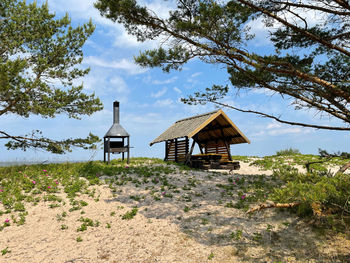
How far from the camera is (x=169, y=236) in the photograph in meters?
7.19

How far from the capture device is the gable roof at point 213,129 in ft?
58.4

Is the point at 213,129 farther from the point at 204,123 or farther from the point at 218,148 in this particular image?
the point at 204,123

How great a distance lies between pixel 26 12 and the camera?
49.6 feet

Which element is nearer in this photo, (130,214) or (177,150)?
(130,214)

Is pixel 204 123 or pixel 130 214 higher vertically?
pixel 204 123

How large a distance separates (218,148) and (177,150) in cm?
369

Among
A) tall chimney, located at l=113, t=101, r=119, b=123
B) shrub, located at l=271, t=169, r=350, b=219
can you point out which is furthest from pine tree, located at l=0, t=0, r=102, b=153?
shrub, located at l=271, t=169, r=350, b=219

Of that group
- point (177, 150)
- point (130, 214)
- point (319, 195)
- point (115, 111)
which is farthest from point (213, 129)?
point (319, 195)

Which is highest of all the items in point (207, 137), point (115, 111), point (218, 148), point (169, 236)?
point (115, 111)

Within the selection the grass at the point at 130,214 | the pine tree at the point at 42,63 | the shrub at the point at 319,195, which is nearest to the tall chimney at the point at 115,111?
the pine tree at the point at 42,63

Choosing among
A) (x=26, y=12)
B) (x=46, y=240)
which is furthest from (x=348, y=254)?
(x=26, y=12)

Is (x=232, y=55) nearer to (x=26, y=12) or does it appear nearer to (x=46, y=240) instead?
(x=46, y=240)

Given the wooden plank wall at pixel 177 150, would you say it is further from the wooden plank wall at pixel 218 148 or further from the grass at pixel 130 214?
the grass at pixel 130 214

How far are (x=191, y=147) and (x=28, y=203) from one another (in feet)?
36.3
